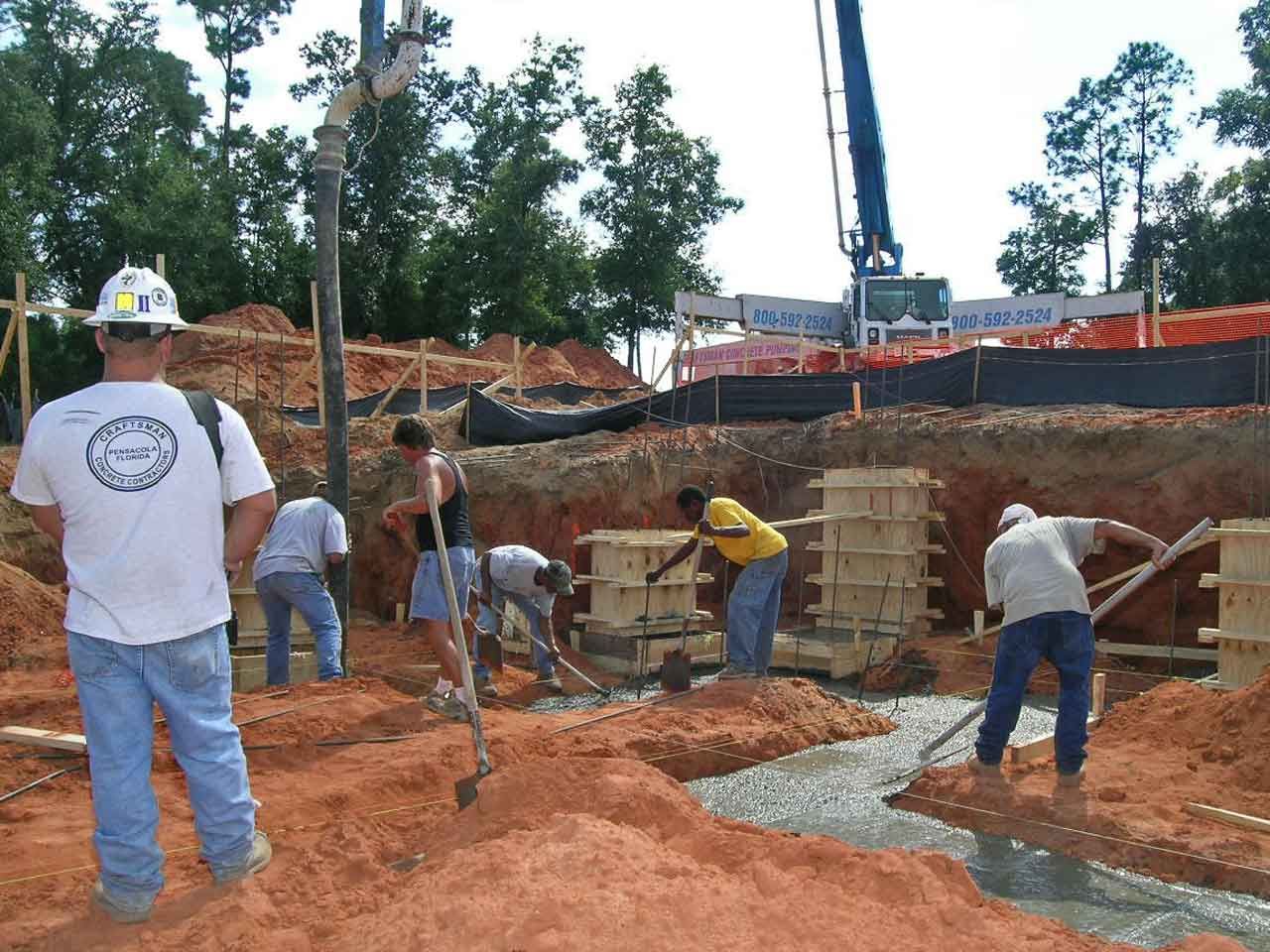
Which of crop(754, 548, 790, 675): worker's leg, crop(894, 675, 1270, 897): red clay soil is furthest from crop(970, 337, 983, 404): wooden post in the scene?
crop(894, 675, 1270, 897): red clay soil

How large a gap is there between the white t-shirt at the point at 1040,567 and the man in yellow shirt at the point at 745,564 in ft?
6.07

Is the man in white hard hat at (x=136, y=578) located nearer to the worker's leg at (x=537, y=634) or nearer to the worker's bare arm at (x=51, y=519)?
the worker's bare arm at (x=51, y=519)

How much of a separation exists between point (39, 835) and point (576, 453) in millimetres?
8510

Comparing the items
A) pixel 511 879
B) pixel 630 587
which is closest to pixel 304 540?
pixel 630 587

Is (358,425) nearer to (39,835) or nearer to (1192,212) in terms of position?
(39,835)

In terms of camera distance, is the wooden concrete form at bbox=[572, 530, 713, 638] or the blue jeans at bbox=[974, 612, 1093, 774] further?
the wooden concrete form at bbox=[572, 530, 713, 638]

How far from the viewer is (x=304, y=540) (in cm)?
667

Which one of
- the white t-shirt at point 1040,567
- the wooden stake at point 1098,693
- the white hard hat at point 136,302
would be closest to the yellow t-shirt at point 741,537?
the white t-shirt at point 1040,567

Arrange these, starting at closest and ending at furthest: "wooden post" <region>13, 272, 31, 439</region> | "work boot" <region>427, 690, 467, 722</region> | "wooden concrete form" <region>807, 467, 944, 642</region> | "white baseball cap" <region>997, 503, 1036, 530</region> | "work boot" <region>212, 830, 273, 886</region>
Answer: "work boot" <region>212, 830, 273, 886</region>, "white baseball cap" <region>997, 503, 1036, 530</region>, "work boot" <region>427, 690, 467, 722</region>, "wooden concrete form" <region>807, 467, 944, 642</region>, "wooden post" <region>13, 272, 31, 439</region>

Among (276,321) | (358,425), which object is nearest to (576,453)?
(358,425)

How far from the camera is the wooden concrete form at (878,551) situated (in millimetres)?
9376

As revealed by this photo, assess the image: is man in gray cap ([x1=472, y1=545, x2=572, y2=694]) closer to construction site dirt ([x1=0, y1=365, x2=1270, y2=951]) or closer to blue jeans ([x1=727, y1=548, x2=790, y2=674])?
construction site dirt ([x1=0, y1=365, x2=1270, y2=951])

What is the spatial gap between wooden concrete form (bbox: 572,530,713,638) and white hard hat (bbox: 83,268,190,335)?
5.88 meters

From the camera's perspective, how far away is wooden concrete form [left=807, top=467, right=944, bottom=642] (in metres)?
9.38
